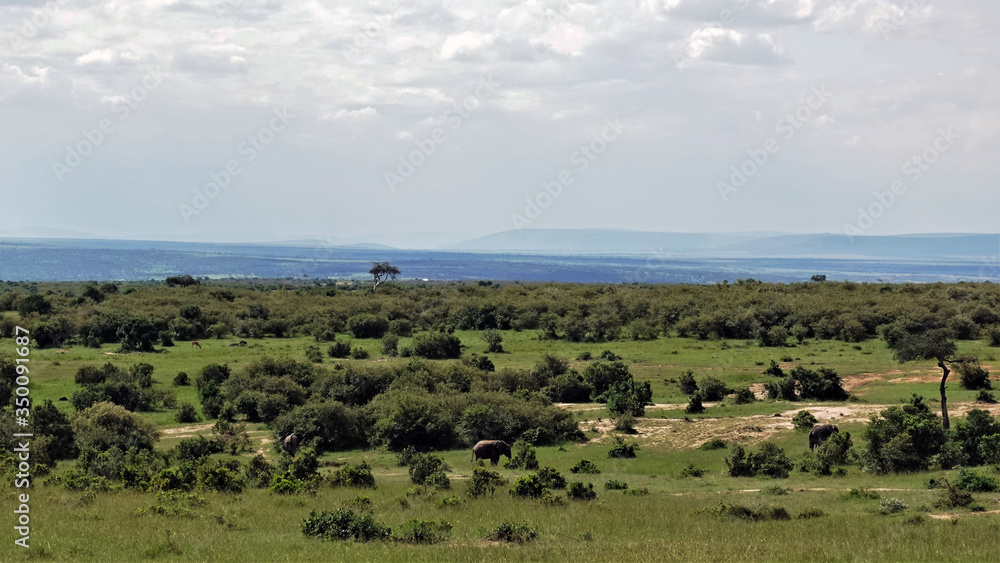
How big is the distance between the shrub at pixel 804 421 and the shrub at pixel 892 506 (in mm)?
11500

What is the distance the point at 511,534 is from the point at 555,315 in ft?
160

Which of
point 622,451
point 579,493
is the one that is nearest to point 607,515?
point 579,493

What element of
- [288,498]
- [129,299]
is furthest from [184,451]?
[129,299]

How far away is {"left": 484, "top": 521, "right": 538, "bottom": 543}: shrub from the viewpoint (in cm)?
1424

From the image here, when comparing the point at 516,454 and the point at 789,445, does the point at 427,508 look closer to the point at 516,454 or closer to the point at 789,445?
the point at 516,454

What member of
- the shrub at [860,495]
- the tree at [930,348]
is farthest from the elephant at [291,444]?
the tree at [930,348]

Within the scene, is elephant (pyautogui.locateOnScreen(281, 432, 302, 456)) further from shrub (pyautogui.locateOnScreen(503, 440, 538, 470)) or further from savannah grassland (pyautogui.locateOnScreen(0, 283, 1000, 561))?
shrub (pyautogui.locateOnScreen(503, 440, 538, 470))

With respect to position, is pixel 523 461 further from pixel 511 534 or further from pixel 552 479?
pixel 511 534

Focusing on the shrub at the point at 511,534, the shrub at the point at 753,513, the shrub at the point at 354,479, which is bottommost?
the shrub at the point at 354,479

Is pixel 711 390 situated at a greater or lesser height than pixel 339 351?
greater

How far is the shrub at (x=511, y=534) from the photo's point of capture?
1424 cm

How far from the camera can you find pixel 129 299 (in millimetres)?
73938

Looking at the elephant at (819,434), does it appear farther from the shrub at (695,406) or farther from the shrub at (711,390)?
the shrub at (711,390)

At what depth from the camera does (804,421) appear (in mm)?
28656
